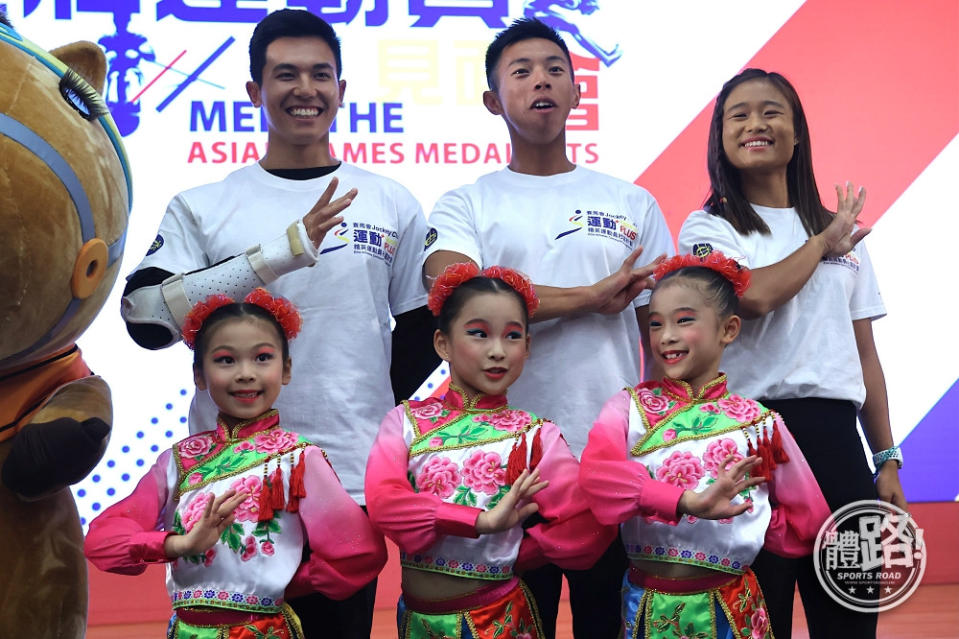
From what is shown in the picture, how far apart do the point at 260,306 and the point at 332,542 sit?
1.54ft

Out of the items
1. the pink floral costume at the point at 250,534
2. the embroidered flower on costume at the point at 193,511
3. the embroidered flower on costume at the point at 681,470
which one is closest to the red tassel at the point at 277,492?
the pink floral costume at the point at 250,534

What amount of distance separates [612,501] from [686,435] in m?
0.21

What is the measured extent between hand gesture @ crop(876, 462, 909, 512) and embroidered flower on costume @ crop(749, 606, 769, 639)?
0.49 metres

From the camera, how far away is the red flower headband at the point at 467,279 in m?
2.19

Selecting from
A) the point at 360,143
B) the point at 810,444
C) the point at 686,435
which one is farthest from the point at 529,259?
the point at 360,143

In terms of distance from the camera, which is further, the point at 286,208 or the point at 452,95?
the point at 452,95

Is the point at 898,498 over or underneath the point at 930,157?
underneath

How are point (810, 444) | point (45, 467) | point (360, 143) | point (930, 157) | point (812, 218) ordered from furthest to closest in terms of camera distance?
point (930, 157), point (360, 143), point (812, 218), point (810, 444), point (45, 467)

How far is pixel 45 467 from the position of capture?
2.01m

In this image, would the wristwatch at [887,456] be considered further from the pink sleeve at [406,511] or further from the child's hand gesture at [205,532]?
the child's hand gesture at [205,532]

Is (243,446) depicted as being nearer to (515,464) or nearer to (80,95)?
(515,464)

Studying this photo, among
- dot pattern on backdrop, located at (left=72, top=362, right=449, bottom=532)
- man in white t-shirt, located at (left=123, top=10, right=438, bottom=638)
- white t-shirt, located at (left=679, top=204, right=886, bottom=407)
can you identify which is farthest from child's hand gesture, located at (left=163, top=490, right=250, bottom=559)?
dot pattern on backdrop, located at (left=72, top=362, right=449, bottom=532)

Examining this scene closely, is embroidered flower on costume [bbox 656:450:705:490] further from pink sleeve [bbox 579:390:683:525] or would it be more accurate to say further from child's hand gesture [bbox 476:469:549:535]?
child's hand gesture [bbox 476:469:549:535]

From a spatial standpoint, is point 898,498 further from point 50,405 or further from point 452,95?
point 452,95
